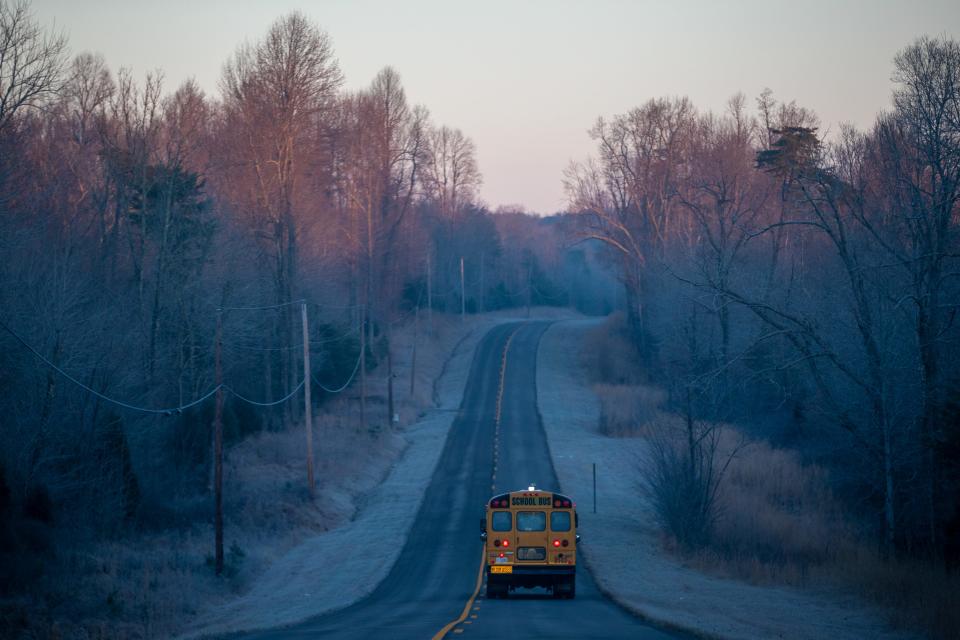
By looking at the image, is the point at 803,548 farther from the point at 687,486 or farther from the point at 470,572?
the point at 470,572

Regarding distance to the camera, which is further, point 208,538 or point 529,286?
point 529,286

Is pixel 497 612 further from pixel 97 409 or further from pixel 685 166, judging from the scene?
pixel 685 166

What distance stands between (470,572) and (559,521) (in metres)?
6.71

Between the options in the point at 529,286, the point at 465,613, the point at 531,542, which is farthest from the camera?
the point at 529,286

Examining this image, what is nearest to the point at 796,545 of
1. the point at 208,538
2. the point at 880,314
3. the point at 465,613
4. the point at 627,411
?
the point at 880,314

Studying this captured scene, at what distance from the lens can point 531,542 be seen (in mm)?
22000

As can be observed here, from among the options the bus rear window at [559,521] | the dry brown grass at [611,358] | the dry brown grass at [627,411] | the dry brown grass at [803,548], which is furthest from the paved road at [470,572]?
the dry brown grass at [611,358]

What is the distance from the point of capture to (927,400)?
23141mm

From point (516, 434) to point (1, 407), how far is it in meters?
30.4

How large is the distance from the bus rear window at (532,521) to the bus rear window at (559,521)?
175 millimetres

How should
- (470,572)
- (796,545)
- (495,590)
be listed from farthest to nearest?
(796,545) < (470,572) < (495,590)

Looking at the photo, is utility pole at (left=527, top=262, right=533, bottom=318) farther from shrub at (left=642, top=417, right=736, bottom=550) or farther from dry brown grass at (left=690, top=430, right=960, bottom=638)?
shrub at (left=642, top=417, right=736, bottom=550)

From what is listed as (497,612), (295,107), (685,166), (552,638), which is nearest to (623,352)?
(685,166)

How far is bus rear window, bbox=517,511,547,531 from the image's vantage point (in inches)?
871
